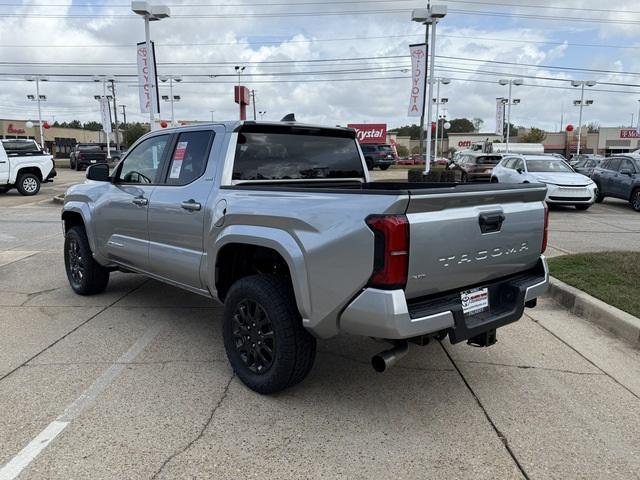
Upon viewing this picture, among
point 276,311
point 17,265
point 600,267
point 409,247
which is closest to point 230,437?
point 276,311

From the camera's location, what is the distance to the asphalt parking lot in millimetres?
2896

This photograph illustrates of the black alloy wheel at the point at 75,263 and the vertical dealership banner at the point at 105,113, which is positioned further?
the vertical dealership banner at the point at 105,113

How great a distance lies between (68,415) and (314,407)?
1595 millimetres

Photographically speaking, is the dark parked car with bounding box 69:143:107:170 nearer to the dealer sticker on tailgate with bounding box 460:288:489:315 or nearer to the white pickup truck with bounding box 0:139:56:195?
the white pickup truck with bounding box 0:139:56:195

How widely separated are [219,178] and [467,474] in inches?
104

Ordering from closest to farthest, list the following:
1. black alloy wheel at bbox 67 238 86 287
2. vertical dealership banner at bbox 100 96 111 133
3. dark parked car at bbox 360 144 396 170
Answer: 1. black alloy wheel at bbox 67 238 86 287
2. dark parked car at bbox 360 144 396 170
3. vertical dealership banner at bbox 100 96 111 133

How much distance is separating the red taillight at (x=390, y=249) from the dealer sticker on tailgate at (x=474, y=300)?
2.00 feet

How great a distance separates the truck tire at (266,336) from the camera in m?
3.43

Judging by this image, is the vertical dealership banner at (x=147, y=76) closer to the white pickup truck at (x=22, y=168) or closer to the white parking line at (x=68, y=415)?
the white pickup truck at (x=22, y=168)

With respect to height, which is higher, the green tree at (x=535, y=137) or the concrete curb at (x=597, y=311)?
the green tree at (x=535, y=137)

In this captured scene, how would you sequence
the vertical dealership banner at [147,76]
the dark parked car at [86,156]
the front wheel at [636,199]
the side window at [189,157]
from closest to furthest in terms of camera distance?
1. the side window at [189,157]
2. the front wheel at [636,199]
3. the vertical dealership banner at [147,76]
4. the dark parked car at [86,156]

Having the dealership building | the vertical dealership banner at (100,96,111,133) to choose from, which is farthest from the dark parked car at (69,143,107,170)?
the dealership building

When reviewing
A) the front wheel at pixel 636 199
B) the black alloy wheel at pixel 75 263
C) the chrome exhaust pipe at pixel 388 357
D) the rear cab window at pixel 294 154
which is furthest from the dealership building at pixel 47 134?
the chrome exhaust pipe at pixel 388 357

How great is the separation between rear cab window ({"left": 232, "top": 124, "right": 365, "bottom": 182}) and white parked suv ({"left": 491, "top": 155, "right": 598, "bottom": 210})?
36.0 feet
